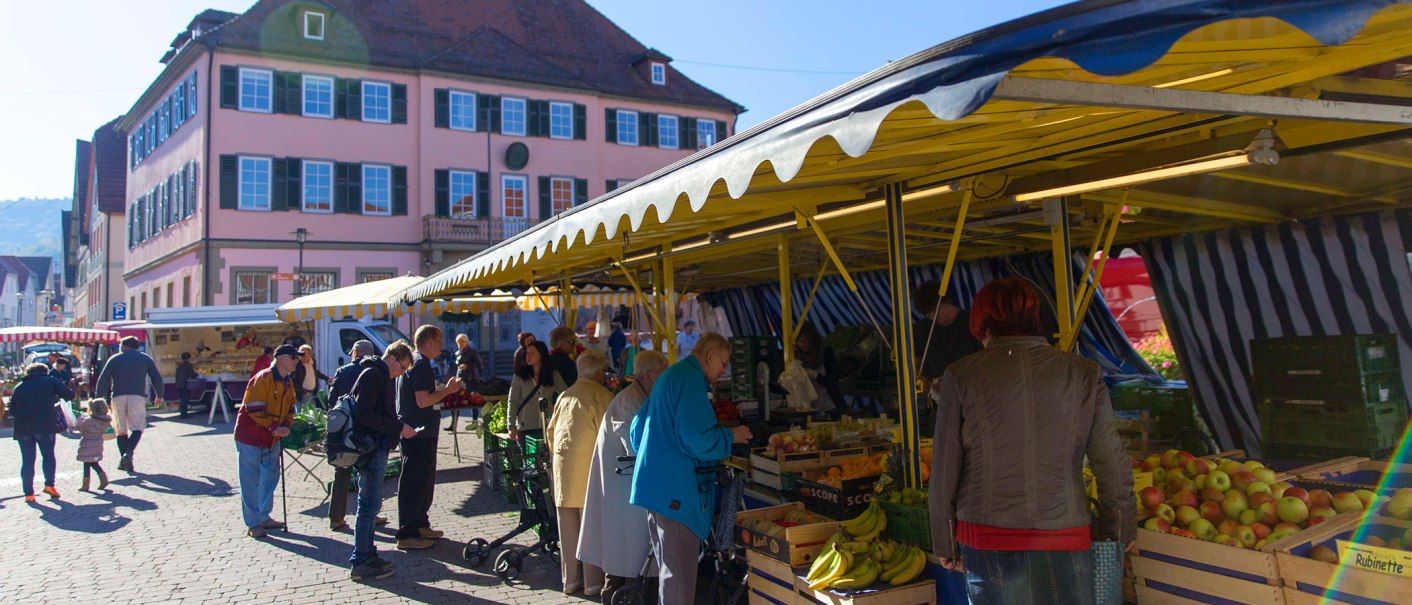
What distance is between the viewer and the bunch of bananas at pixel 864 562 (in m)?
3.53

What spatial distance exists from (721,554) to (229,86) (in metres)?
25.2

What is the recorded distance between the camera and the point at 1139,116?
10.2 ft

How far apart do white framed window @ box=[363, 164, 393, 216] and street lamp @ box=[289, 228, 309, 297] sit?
6.55ft

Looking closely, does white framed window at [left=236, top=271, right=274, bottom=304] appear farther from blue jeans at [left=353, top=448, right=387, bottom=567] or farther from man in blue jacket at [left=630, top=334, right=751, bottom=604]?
man in blue jacket at [left=630, top=334, right=751, bottom=604]

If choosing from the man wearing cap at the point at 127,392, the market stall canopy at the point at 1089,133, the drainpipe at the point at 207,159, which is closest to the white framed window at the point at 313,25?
the drainpipe at the point at 207,159

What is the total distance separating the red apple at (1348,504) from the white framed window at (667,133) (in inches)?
1143

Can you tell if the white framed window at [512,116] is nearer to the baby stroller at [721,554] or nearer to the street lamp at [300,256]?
the street lamp at [300,256]

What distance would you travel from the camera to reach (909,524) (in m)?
3.77

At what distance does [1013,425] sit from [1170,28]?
A: 1233 mm

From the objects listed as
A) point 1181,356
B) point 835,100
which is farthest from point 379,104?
point 835,100

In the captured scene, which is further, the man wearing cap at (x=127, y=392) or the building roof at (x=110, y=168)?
the building roof at (x=110, y=168)

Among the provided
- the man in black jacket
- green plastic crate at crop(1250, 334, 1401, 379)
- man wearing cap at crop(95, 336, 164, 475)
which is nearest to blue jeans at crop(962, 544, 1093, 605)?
green plastic crate at crop(1250, 334, 1401, 379)

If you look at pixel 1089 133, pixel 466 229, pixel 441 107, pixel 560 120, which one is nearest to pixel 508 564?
pixel 1089 133

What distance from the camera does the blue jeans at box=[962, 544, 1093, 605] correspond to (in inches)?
103
